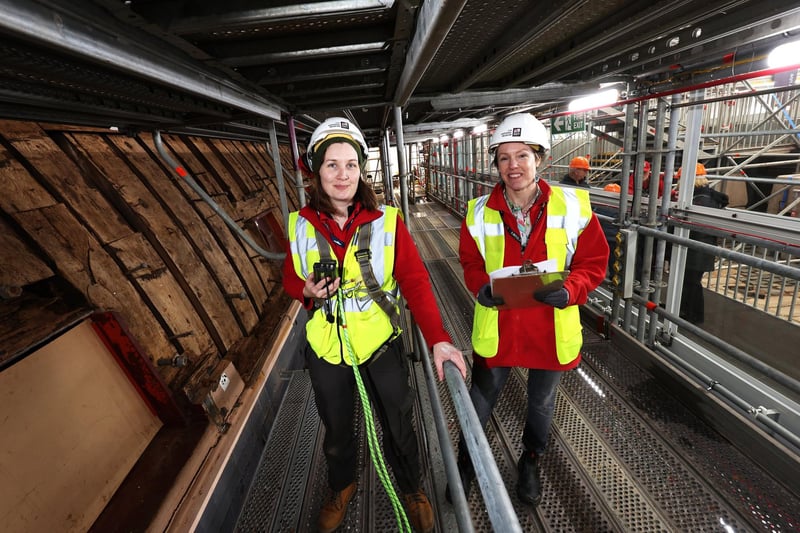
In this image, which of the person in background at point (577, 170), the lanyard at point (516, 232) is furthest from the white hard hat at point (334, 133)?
the person in background at point (577, 170)

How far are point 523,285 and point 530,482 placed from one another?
56.2 inches

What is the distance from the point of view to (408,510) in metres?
2.14

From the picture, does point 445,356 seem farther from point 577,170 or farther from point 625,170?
point 577,170

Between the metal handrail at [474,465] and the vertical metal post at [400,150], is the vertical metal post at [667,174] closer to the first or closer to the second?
the vertical metal post at [400,150]

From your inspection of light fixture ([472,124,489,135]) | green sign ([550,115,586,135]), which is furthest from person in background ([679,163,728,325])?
light fixture ([472,124,489,135])

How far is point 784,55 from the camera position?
7.00 feet

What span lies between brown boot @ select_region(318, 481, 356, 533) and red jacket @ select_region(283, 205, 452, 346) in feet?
4.17

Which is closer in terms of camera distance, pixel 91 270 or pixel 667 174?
pixel 91 270

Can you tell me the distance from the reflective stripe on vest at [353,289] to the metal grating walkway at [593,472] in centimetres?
70

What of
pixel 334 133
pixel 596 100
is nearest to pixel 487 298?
pixel 334 133

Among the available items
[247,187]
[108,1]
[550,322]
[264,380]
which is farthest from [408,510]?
[247,187]

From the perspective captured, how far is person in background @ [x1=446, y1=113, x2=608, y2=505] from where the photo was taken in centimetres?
187

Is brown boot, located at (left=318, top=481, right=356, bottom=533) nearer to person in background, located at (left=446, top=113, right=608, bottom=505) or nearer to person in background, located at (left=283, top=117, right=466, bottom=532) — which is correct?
person in background, located at (left=283, top=117, right=466, bottom=532)

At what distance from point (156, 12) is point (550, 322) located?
232cm
